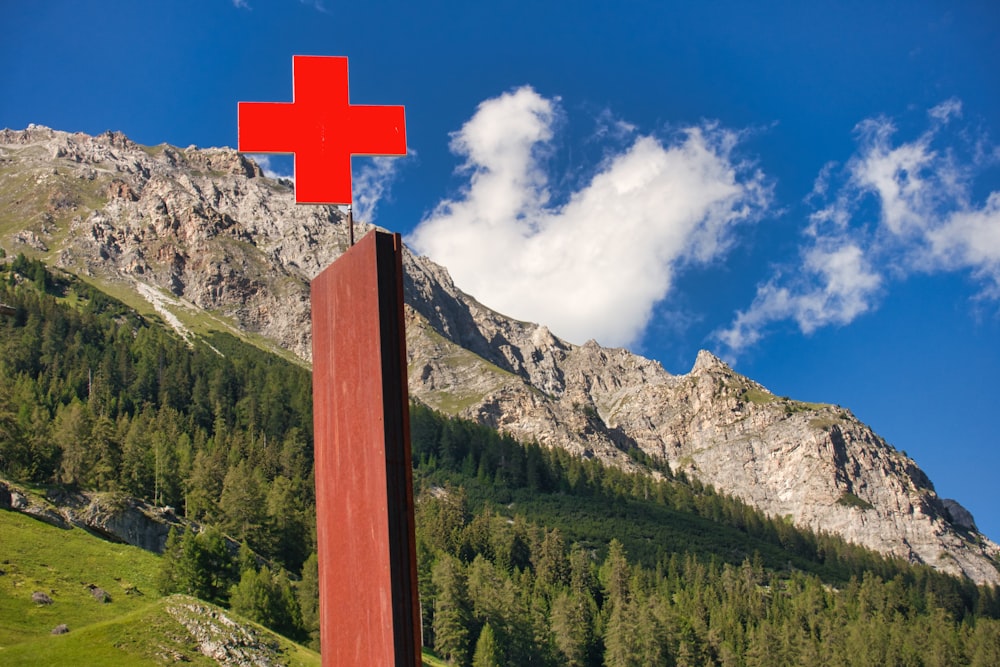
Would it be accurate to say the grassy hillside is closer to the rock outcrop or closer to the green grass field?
the green grass field

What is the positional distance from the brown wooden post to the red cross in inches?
35.1

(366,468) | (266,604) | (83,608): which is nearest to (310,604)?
(266,604)

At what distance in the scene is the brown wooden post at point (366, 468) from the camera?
182 inches

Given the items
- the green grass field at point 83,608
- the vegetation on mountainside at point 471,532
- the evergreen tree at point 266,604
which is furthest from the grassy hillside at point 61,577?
the evergreen tree at point 266,604

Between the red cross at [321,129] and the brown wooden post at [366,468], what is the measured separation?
89 centimetres

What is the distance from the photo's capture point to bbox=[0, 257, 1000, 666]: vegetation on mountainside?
262ft

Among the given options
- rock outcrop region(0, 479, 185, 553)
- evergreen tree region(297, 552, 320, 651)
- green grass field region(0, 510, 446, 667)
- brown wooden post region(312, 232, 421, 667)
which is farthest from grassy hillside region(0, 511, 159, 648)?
brown wooden post region(312, 232, 421, 667)

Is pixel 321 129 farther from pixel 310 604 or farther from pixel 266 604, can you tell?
pixel 310 604

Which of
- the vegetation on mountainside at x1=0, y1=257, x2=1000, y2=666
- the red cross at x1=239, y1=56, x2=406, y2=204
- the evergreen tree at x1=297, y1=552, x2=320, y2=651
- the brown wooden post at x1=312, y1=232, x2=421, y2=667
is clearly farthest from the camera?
the vegetation on mountainside at x1=0, y1=257, x2=1000, y2=666

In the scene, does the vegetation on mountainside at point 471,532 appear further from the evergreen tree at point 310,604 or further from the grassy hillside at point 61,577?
the grassy hillside at point 61,577

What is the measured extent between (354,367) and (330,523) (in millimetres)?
1006

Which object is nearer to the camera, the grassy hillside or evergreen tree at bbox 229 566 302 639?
the grassy hillside

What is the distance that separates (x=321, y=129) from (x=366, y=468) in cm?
256

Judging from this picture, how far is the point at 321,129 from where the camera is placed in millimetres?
6098
